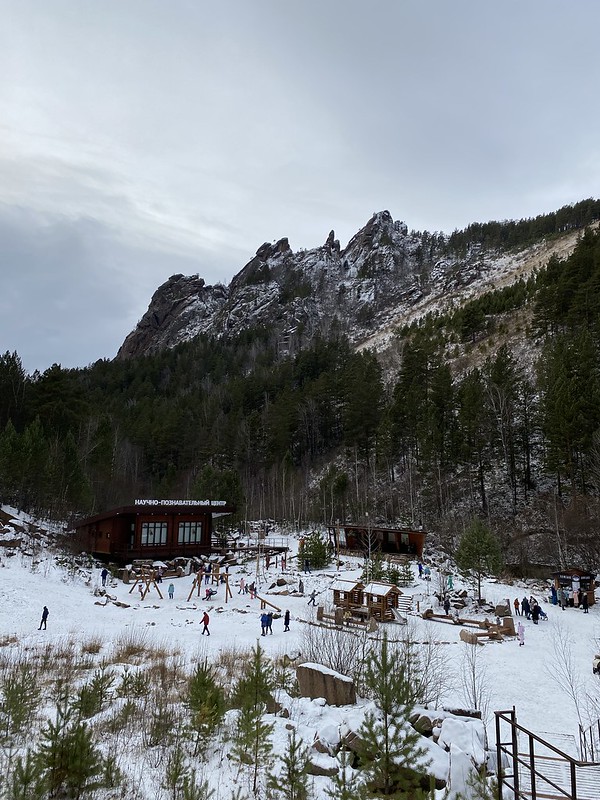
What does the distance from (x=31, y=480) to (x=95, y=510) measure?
42.5 ft

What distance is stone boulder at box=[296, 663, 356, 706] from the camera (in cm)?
1215

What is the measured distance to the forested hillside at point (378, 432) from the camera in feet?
156

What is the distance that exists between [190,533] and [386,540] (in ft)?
59.5

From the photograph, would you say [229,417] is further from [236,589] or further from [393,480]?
[236,589]

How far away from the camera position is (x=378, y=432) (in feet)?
209

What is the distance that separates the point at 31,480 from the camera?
155ft

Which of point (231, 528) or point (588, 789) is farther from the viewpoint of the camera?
point (231, 528)

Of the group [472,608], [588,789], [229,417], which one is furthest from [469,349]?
[588,789]

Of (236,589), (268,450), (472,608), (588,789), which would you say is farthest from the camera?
(268,450)

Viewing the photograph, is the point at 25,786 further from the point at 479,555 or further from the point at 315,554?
the point at 315,554

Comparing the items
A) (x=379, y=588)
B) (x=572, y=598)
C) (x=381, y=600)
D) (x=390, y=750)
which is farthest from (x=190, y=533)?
(x=390, y=750)

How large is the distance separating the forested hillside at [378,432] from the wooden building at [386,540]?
27.5ft

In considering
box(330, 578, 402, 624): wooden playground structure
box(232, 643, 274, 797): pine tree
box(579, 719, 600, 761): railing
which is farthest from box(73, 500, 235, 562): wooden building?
box(579, 719, 600, 761): railing

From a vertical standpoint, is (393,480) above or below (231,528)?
above
